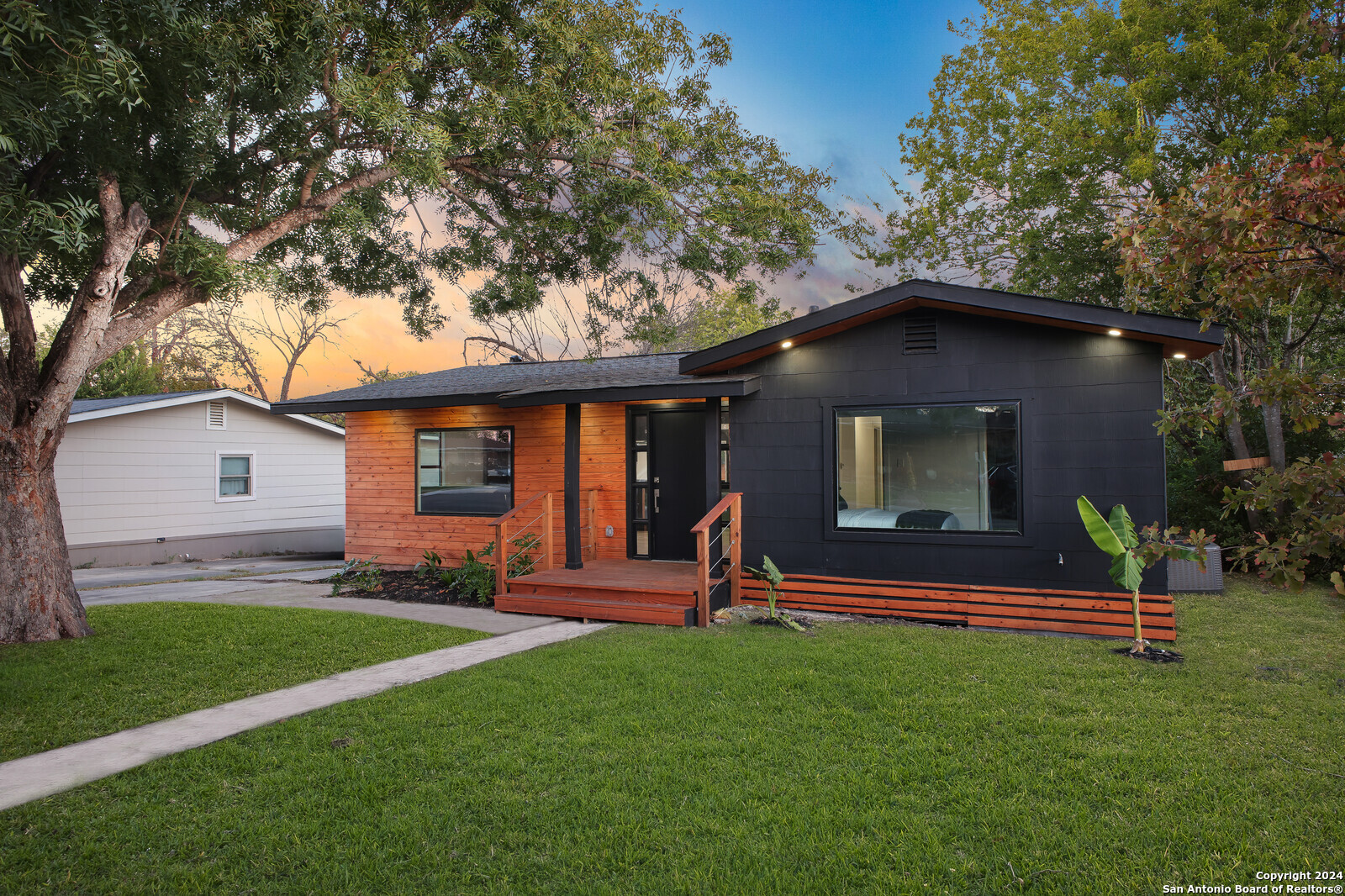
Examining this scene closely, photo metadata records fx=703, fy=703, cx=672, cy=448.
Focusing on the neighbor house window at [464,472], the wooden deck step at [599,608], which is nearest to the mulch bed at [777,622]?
the wooden deck step at [599,608]

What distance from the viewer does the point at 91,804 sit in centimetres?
314

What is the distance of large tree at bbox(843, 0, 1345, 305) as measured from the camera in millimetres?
10562

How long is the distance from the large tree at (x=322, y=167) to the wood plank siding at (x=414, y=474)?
5.34ft

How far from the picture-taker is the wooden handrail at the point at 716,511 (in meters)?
6.89

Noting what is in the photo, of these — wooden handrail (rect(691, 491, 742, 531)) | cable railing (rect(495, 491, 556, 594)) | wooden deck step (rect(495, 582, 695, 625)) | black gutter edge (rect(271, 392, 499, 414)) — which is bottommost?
wooden deck step (rect(495, 582, 695, 625))

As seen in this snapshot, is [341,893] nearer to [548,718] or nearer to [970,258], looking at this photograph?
[548,718]

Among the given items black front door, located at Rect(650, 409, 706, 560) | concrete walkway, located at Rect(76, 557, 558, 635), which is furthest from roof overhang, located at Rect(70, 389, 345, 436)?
black front door, located at Rect(650, 409, 706, 560)

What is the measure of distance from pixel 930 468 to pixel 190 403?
14412 mm

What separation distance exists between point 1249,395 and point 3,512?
8.59 m

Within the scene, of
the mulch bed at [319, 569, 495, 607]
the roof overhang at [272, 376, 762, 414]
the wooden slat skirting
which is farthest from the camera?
the mulch bed at [319, 569, 495, 607]

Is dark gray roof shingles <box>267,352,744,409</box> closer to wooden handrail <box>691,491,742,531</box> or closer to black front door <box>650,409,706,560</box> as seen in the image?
black front door <box>650,409,706,560</box>

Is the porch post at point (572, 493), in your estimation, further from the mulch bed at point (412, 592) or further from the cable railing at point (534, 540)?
the mulch bed at point (412, 592)

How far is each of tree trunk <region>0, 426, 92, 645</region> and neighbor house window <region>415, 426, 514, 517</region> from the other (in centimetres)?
478

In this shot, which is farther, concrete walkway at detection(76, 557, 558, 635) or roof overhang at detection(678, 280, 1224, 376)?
concrete walkway at detection(76, 557, 558, 635)
